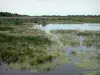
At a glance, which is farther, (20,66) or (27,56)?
(27,56)

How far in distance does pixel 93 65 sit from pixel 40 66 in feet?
11.1

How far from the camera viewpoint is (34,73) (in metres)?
11.8

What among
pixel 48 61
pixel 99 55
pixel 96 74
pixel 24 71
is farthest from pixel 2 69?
pixel 99 55

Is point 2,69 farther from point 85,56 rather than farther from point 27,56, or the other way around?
point 85,56

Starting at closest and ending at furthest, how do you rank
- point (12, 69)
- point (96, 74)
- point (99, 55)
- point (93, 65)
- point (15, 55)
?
point (96, 74)
point (12, 69)
point (93, 65)
point (15, 55)
point (99, 55)

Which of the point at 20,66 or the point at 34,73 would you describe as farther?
the point at 20,66

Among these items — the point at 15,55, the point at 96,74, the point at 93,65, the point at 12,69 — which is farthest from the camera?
the point at 15,55

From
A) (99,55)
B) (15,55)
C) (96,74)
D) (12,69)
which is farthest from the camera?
(99,55)

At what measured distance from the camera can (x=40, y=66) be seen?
1309 cm

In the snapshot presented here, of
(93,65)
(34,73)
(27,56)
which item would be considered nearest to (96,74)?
(93,65)

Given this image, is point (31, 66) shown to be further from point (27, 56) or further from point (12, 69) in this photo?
point (27, 56)

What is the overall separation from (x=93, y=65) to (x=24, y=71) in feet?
14.6

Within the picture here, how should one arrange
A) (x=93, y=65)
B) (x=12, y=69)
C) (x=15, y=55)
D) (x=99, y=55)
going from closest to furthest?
1. (x=12, y=69)
2. (x=93, y=65)
3. (x=15, y=55)
4. (x=99, y=55)

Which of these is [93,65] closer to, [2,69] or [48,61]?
[48,61]
